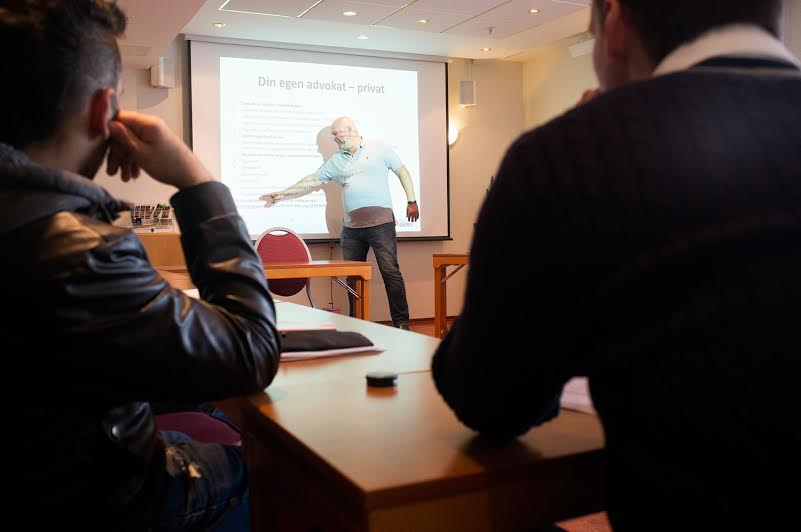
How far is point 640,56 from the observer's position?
0.75 metres

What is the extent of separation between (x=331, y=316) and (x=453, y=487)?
4.16ft

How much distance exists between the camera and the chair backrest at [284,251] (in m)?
4.98

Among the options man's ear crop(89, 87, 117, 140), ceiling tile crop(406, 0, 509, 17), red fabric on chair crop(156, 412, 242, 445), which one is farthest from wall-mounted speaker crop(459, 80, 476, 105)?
man's ear crop(89, 87, 117, 140)

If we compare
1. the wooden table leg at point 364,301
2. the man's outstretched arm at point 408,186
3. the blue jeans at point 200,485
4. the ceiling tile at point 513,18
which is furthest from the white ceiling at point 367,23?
the blue jeans at point 200,485

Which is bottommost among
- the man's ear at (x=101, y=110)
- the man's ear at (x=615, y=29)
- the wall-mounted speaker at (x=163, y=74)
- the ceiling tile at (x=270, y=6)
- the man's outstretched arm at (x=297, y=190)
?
the man's ear at (x=101, y=110)

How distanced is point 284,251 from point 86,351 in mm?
4376

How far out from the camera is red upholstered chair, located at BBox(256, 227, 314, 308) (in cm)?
498

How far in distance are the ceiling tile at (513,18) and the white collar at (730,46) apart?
5232 mm

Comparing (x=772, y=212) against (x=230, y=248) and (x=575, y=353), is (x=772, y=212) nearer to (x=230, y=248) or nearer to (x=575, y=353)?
(x=575, y=353)

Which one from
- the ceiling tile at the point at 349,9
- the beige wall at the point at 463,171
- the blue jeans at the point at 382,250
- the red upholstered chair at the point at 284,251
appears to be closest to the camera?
the red upholstered chair at the point at 284,251

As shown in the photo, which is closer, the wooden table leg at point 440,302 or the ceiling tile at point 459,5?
the wooden table leg at point 440,302

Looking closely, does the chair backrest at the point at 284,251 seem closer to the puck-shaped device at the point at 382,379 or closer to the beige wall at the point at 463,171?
the beige wall at the point at 463,171

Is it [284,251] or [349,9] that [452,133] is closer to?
[349,9]

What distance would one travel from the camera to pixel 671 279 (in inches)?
23.5
